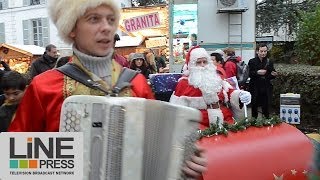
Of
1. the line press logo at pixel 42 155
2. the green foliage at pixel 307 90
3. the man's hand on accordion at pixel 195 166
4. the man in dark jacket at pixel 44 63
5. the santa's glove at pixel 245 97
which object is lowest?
the green foliage at pixel 307 90

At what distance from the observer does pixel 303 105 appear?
975cm

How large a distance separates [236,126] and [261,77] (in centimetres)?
514

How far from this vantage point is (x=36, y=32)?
30938 millimetres

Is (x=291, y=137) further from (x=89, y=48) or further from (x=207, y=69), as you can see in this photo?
(x=89, y=48)

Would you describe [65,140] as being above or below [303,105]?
above

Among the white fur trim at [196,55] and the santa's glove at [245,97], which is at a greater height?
the white fur trim at [196,55]

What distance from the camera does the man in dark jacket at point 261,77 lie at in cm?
903

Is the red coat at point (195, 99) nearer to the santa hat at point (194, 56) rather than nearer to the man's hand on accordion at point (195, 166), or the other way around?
the santa hat at point (194, 56)

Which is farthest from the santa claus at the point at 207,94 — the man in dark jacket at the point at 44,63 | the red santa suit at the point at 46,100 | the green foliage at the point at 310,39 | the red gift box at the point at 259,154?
the green foliage at the point at 310,39

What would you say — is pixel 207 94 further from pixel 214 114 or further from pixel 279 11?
pixel 279 11

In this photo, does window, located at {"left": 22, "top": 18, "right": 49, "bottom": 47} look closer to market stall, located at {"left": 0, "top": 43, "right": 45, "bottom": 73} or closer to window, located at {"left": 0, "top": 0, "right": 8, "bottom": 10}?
window, located at {"left": 0, "top": 0, "right": 8, "bottom": 10}

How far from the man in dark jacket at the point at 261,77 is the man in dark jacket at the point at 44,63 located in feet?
11.9

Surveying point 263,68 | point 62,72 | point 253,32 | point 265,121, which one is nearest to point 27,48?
point 253,32

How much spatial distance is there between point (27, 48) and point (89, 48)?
19.0m
